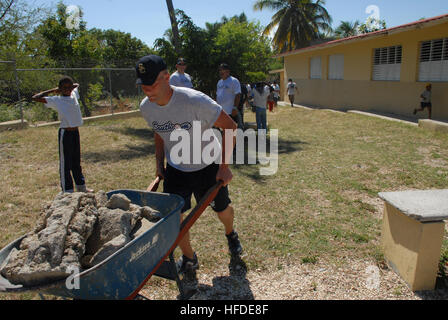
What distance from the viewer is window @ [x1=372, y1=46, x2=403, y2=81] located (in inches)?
539

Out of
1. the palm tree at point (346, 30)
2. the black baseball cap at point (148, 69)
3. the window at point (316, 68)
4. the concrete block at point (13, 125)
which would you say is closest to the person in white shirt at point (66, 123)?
the black baseball cap at point (148, 69)

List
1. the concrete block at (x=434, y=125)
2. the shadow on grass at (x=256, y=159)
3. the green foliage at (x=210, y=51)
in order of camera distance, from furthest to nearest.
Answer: the green foliage at (x=210, y=51) → the concrete block at (x=434, y=125) → the shadow on grass at (x=256, y=159)

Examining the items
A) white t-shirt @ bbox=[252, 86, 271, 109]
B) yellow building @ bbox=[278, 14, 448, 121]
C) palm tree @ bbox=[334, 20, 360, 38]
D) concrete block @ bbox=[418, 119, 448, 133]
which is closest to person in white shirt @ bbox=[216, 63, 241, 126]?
white t-shirt @ bbox=[252, 86, 271, 109]

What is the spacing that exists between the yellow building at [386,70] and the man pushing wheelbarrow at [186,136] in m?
10.3

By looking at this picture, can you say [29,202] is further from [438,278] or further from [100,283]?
[438,278]

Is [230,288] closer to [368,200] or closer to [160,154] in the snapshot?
Answer: [160,154]

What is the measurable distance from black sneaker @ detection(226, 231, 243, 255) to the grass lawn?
0.13 m

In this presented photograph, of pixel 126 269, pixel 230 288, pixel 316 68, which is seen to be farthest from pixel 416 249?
pixel 316 68

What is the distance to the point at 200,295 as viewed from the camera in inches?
116

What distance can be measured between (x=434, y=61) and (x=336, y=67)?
6.65m

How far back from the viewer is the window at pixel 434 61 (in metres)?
11.5

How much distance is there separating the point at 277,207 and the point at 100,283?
3.20 metres

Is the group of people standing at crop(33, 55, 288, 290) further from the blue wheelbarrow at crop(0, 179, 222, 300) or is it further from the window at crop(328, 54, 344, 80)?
the window at crop(328, 54, 344, 80)

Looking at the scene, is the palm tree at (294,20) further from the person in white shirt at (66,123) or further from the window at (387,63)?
the person in white shirt at (66,123)
